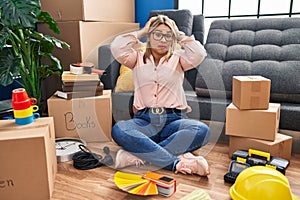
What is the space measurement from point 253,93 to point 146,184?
70 centimetres

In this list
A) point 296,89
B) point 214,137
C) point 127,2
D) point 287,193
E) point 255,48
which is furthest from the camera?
point 127,2

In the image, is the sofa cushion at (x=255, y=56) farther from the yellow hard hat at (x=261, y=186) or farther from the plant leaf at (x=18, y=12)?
the plant leaf at (x=18, y=12)

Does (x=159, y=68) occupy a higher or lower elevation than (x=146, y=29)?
lower

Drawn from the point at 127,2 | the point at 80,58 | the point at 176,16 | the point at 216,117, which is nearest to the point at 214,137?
the point at 216,117

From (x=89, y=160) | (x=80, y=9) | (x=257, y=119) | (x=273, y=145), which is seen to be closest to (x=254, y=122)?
(x=257, y=119)

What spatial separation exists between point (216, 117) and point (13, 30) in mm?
1311

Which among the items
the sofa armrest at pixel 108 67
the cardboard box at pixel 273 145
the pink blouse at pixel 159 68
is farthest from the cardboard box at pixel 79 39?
the cardboard box at pixel 273 145

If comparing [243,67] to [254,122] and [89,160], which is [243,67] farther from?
[89,160]

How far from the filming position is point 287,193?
96 cm

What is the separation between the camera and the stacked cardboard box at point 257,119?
1320 millimetres

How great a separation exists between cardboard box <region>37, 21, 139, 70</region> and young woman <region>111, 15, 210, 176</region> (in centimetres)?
71

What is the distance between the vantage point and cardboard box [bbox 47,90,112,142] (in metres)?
1.58

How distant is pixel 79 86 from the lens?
1584 mm

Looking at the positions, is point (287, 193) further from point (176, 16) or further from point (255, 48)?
point (176, 16)
